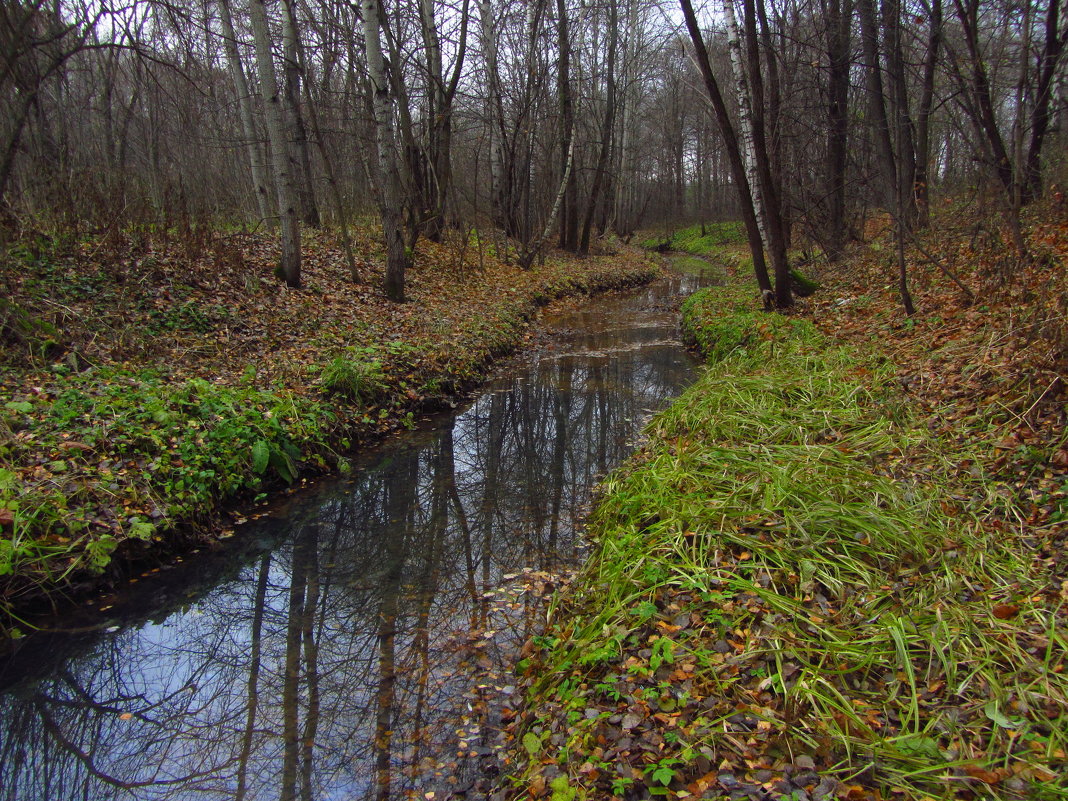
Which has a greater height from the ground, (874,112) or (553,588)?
(874,112)

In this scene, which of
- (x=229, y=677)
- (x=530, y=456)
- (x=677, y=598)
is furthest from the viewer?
(x=530, y=456)

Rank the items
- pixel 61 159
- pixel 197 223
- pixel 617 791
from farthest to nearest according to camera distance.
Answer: pixel 197 223 → pixel 61 159 → pixel 617 791

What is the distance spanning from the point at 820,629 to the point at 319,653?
124 inches

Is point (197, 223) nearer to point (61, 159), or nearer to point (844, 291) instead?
point (61, 159)

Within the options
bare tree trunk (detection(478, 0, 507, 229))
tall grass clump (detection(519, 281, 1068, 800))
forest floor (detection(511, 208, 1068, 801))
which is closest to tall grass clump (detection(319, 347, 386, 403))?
forest floor (detection(511, 208, 1068, 801))

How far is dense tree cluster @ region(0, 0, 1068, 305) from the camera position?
8914 mm

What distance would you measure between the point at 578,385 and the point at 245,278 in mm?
5731

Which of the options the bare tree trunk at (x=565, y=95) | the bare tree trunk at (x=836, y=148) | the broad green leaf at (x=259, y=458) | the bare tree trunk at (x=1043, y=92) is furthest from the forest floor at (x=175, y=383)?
the bare tree trunk at (x=565, y=95)

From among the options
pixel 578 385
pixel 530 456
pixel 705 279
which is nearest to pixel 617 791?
pixel 530 456

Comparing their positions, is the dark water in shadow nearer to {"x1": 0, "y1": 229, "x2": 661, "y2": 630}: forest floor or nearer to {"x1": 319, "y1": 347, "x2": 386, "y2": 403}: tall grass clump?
{"x1": 0, "y1": 229, "x2": 661, "y2": 630}: forest floor

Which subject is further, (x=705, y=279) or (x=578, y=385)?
(x=705, y=279)

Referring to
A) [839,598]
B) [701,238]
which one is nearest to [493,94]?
[839,598]

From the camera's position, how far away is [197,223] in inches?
407

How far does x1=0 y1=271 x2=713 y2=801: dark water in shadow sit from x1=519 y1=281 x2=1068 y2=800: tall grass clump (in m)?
0.54
